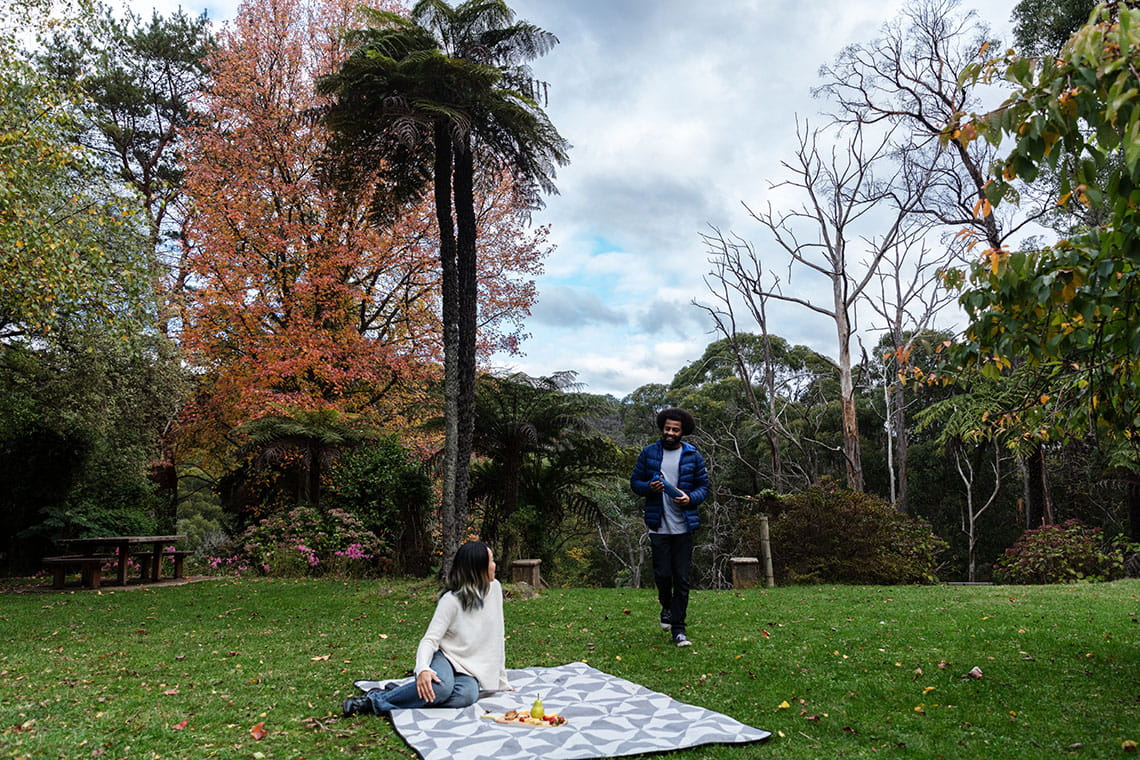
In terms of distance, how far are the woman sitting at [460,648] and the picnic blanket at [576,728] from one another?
10cm

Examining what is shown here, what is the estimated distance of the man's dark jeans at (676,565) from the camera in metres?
5.94

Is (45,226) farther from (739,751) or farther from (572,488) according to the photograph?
(572,488)

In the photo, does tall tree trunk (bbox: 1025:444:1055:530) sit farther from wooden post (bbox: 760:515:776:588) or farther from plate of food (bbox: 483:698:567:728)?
plate of food (bbox: 483:698:567:728)

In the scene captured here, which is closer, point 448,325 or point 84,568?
point 448,325

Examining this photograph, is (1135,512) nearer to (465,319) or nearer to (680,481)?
(680,481)

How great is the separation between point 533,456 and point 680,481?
353 inches

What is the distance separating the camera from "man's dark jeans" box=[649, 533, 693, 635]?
594cm

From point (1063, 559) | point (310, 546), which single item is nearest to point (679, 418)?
point (310, 546)

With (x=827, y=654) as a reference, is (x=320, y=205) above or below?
above

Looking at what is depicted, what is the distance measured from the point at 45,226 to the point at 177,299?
20.4 feet

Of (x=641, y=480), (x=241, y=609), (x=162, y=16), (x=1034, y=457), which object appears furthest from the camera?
(x=162, y=16)

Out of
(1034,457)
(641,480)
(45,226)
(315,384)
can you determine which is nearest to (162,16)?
(315,384)

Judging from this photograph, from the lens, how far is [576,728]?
12.5ft

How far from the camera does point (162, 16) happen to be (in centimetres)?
1975
